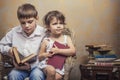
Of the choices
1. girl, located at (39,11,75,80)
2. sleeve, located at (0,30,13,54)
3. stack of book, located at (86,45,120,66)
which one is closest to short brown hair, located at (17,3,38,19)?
girl, located at (39,11,75,80)

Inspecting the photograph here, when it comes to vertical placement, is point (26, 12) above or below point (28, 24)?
above

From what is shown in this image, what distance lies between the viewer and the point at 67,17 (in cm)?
377

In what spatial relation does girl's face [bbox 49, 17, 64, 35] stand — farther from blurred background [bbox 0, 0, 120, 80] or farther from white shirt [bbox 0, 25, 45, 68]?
blurred background [bbox 0, 0, 120, 80]

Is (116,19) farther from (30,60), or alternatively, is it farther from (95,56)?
(30,60)

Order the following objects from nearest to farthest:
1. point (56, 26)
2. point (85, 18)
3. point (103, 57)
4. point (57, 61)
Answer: point (57, 61)
point (56, 26)
point (103, 57)
point (85, 18)

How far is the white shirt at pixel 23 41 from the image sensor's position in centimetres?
314

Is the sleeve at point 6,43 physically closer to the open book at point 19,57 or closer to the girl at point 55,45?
the open book at point 19,57

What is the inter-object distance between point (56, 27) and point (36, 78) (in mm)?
574

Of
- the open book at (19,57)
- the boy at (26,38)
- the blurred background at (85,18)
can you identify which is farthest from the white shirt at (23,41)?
the blurred background at (85,18)

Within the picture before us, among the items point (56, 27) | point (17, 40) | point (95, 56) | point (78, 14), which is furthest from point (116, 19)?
point (17, 40)

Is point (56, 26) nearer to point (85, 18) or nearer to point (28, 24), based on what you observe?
point (28, 24)

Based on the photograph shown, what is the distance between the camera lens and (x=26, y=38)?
3.18 metres

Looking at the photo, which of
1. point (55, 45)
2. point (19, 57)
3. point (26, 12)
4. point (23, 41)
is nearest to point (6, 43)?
point (23, 41)

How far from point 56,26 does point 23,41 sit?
39cm
